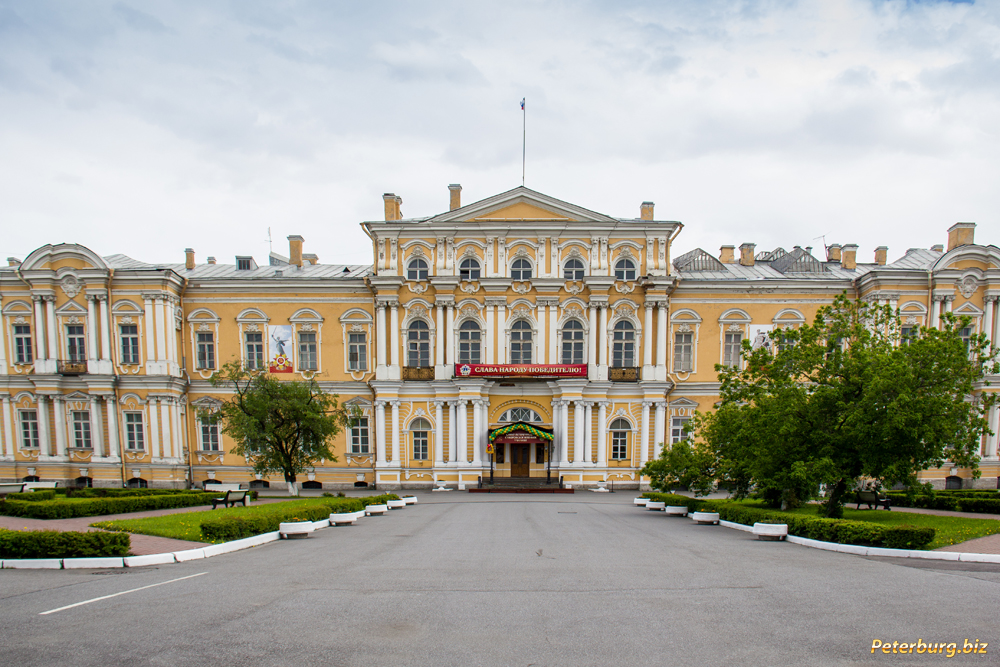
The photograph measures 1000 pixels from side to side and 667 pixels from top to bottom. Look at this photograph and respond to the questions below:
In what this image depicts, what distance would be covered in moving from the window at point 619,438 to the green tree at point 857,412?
13.2 m

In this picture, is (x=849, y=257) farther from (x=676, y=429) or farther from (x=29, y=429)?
(x=29, y=429)

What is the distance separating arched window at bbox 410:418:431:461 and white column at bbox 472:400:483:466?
262 cm

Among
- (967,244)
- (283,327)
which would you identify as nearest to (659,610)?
(283,327)

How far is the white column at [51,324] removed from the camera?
3027 centimetres

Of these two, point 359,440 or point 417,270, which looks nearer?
point 417,270

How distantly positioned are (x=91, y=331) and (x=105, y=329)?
88cm

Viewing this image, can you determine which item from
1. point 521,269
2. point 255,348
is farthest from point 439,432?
point 255,348

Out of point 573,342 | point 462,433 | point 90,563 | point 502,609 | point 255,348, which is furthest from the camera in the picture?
point 255,348

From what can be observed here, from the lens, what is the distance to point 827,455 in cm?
1563

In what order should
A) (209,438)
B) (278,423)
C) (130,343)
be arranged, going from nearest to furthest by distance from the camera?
1. (278,423)
2. (130,343)
3. (209,438)

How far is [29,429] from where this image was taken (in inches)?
1216

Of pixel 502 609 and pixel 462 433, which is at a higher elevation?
pixel 502 609

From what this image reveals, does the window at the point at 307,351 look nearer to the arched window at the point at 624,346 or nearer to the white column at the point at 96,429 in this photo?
the white column at the point at 96,429

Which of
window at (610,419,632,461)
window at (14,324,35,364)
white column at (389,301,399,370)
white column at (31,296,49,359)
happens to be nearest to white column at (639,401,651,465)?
window at (610,419,632,461)
